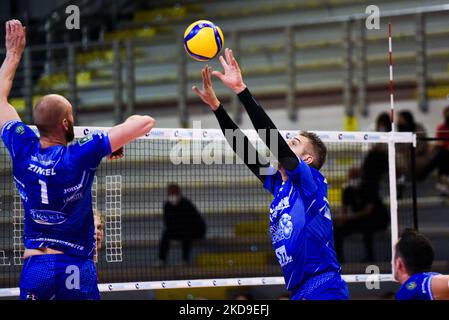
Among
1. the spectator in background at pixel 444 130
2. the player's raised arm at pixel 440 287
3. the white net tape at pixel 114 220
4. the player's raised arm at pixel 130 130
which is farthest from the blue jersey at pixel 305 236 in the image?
the spectator in background at pixel 444 130

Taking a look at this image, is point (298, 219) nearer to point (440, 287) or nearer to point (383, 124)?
point (440, 287)

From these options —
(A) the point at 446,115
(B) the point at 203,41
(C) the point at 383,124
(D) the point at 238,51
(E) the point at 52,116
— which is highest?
(D) the point at 238,51

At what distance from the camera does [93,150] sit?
216 inches

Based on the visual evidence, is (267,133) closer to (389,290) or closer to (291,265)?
(291,265)

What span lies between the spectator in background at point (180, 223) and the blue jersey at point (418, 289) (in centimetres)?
659

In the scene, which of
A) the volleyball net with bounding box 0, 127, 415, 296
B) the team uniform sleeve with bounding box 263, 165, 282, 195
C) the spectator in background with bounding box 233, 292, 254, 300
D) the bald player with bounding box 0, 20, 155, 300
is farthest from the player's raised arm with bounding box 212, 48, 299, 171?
the spectator in background with bounding box 233, 292, 254, 300

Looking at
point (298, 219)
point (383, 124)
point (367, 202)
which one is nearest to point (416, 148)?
point (383, 124)

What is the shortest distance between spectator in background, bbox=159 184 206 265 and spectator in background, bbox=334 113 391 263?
2023 mm

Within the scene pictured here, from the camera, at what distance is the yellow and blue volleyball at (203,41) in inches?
280

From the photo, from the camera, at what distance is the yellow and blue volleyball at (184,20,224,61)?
712 cm

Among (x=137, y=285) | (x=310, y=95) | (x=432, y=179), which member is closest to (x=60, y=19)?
(x=310, y=95)

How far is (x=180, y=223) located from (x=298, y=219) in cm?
668

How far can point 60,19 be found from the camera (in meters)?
16.8

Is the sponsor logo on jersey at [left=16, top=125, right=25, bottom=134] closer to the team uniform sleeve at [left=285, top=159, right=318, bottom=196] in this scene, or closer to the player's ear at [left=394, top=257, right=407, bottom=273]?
the team uniform sleeve at [left=285, top=159, right=318, bottom=196]
